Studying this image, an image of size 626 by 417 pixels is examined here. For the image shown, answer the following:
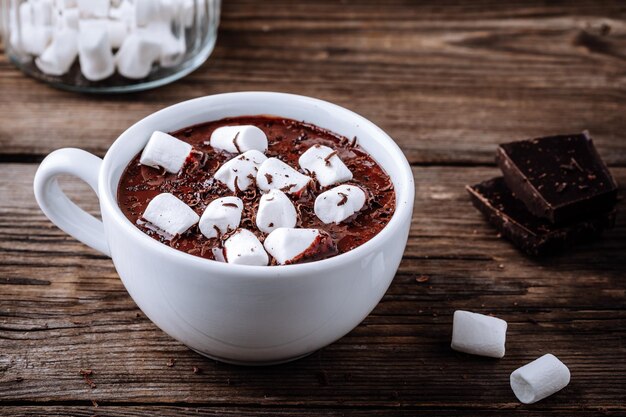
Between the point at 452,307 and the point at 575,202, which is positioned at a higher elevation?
the point at 575,202

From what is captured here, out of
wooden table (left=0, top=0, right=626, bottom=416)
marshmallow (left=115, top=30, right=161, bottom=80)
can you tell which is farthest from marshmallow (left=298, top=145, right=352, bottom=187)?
marshmallow (left=115, top=30, right=161, bottom=80)

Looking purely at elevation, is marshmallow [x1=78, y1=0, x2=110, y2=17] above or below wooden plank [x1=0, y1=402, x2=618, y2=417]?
above

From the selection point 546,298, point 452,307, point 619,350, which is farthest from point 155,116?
point 619,350

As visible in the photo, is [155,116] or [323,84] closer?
[155,116]

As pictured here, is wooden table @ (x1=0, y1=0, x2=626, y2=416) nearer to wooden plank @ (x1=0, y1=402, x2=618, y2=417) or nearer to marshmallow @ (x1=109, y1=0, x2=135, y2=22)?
wooden plank @ (x1=0, y1=402, x2=618, y2=417)

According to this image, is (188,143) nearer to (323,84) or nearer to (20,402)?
(20,402)

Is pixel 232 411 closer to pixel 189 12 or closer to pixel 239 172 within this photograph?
pixel 239 172

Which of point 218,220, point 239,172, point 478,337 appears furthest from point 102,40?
point 478,337
